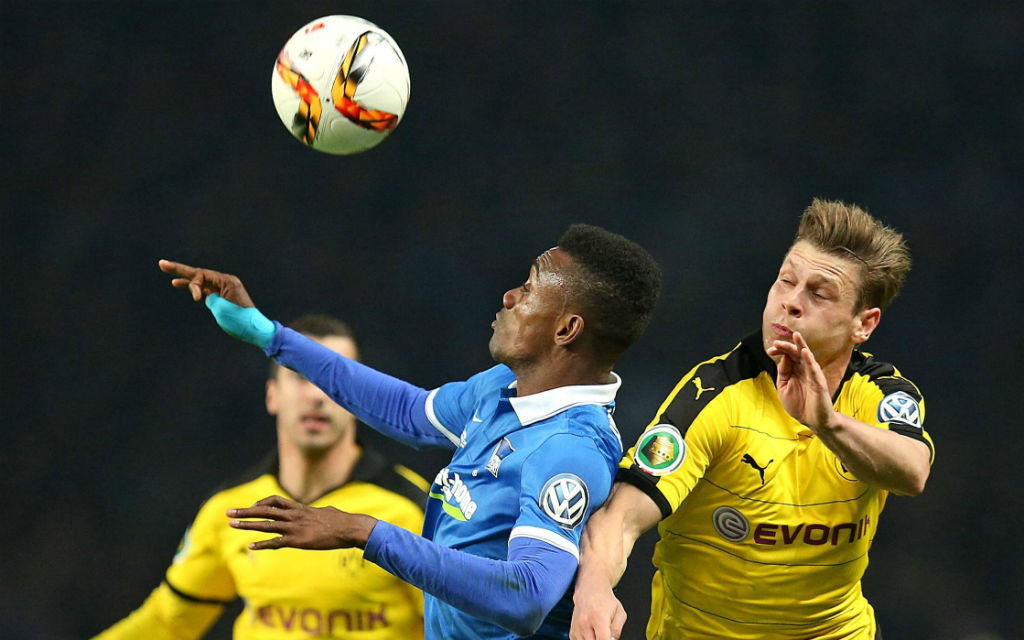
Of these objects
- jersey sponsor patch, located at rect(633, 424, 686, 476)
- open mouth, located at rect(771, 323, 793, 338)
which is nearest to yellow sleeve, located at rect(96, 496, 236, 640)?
jersey sponsor patch, located at rect(633, 424, 686, 476)

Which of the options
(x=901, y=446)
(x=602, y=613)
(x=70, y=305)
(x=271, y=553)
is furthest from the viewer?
(x=70, y=305)

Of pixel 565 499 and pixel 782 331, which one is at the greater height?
pixel 782 331

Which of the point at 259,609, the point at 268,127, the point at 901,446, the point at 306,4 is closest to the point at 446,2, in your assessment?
the point at 306,4

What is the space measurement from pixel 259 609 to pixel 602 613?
5.21ft

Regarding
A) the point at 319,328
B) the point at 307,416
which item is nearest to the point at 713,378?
the point at 307,416

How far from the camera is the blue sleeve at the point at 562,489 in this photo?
7.91 ft

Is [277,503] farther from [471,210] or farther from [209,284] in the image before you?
[471,210]

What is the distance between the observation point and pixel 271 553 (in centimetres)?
361

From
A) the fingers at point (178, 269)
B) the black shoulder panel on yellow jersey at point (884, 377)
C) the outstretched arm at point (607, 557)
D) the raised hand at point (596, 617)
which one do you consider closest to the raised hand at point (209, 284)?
the fingers at point (178, 269)

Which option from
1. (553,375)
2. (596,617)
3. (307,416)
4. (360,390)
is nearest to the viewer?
(596,617)

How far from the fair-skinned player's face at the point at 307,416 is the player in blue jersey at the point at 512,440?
2.10 ft

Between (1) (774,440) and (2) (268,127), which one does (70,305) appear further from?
(1) (774,440)

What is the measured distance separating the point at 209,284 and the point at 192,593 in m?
1.29

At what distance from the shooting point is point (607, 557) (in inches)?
98.7
